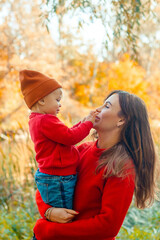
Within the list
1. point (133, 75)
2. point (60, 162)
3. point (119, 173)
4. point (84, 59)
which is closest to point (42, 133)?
point (60, 162)

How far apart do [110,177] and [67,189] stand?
0.27m

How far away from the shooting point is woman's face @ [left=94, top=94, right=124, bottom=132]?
5.24ft

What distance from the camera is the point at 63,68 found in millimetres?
21422

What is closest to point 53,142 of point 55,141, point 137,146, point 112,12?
point 55,141

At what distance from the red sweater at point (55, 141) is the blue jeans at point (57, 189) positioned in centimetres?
3

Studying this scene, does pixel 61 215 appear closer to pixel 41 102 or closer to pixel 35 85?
pixel 41 102

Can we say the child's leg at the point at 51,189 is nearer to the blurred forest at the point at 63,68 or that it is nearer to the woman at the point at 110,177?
the woman at the point at 110,177

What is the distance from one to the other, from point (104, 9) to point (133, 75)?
18.3 metres

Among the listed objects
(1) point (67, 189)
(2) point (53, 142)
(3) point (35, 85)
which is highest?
(3) point (35, 85)

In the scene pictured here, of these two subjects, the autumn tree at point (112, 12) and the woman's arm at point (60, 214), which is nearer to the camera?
the woman's arm at point (60, 214)

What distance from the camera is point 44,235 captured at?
1.52 m

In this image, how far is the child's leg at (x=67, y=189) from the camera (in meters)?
1.52

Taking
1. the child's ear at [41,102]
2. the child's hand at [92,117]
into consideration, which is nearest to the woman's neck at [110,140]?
the child's hand at [92,117]

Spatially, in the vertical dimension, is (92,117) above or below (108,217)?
above
